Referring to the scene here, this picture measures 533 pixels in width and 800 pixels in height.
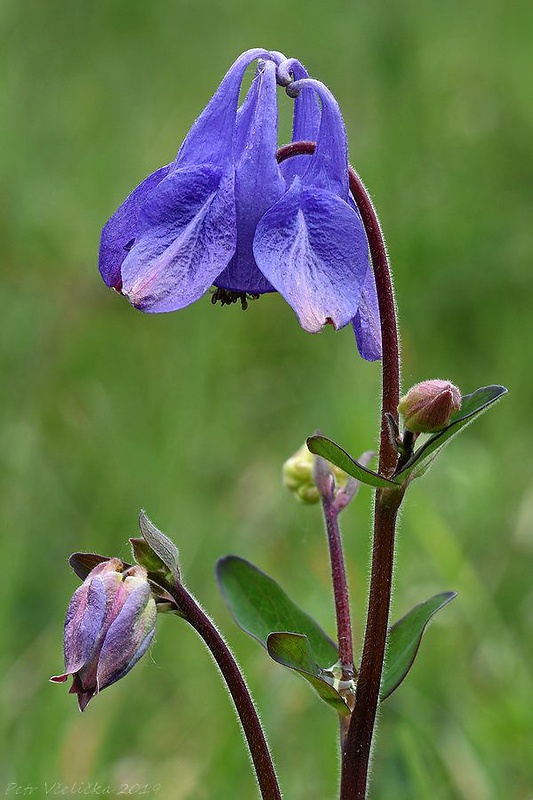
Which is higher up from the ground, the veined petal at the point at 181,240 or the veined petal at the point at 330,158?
the veined petal at the point at 330,158

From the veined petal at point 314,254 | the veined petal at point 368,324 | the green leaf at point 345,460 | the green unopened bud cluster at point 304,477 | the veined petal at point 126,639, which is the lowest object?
the veined petal at point 126,639

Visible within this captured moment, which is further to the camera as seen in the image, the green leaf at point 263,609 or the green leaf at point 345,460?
the green leaf at point 263,609

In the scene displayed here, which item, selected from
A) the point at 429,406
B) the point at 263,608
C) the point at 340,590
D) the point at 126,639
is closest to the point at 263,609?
the point at 263,608

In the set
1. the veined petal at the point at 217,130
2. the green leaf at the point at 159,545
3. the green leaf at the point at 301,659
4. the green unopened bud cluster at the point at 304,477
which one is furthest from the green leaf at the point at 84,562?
the veined petal at the point at 217,130

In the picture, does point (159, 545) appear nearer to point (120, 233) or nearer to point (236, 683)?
point (236, 683)

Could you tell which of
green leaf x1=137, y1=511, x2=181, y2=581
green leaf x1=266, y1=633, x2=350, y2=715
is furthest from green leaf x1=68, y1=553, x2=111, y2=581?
green leaf x1=266, y1=633, x2=350, y2=715

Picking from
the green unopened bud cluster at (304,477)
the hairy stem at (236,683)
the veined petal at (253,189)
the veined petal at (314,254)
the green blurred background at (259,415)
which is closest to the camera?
the veined petal at (314,254)

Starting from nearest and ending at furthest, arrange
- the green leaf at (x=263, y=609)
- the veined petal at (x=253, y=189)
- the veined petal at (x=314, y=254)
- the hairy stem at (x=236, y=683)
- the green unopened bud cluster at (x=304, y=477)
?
the veined petal at (x=314, y=254), the veined petal at (x=253, y=189), the hairy stem at (x=236, y=683), the green leaf at (x=263, y=609), the green unopened bud cluster at (x=304, y=477)

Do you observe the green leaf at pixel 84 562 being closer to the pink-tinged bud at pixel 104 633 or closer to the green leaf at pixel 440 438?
the pink-tinged bud at pixel 104 633
